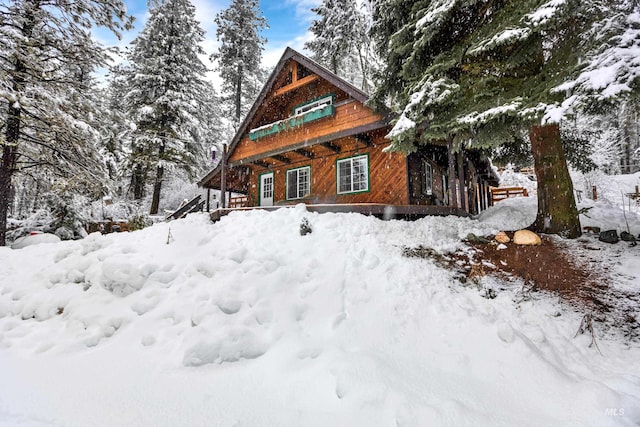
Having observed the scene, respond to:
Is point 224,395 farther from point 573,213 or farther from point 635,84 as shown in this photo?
point 573,213

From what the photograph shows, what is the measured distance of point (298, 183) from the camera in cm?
1337

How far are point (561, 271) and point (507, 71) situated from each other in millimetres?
4528

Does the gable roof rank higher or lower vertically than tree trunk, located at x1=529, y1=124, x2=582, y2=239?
higher

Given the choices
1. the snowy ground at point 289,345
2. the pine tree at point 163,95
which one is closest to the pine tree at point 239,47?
the pine tree at point 163,95

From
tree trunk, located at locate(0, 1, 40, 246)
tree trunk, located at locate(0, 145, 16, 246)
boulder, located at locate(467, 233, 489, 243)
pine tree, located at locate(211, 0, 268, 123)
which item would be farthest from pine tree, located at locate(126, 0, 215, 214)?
boulder, located at locate(467, 233, 489, 243)

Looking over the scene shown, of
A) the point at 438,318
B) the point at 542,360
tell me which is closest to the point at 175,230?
the point at 438,318

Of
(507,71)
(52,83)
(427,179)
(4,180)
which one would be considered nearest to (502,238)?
(507,71)

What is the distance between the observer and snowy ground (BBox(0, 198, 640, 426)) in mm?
2549

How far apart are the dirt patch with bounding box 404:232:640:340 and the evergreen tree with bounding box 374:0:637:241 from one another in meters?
1.30

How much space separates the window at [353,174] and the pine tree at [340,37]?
29.9 ft

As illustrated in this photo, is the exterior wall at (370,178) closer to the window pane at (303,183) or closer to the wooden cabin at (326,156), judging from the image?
the wooden cabin at (326,156)

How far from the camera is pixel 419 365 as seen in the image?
3.13m

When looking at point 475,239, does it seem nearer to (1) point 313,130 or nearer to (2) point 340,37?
(1) point 313,130

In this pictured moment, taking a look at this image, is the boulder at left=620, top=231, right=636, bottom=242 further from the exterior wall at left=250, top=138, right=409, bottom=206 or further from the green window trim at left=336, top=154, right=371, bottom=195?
the green window trim at left=336, top=154, right=371, bottom=195
